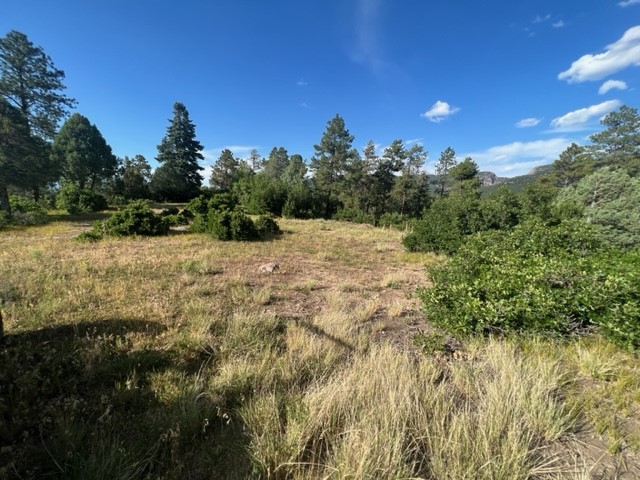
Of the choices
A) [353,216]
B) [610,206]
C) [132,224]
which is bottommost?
[353,216]

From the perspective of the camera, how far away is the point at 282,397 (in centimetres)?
240

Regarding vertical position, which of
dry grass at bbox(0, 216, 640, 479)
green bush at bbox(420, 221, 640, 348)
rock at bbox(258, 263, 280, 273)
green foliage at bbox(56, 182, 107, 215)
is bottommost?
rock at bbox(258, 263, 280, 273)

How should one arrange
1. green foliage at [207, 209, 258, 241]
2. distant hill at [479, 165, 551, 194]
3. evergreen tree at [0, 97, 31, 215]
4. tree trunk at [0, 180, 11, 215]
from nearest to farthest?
green foliage at [207, 209, 258, 241] → evergreen tree at [0, 97, 31, 215] → tree trunk at [0, 180, 11, 215] → distant hill at [479, 165, 551, 194]

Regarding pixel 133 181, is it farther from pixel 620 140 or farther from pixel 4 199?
pixel 620 140

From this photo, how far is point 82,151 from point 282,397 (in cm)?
3818

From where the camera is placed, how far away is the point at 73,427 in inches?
78.7

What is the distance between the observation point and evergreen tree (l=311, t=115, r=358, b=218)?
3391 centimetres

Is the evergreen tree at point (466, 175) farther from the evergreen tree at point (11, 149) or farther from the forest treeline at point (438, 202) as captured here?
the evergreen tree at point (11, 149)

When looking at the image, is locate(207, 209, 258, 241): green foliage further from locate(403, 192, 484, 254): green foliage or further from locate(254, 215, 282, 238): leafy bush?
locate(403, 192, 484, 254): green foliage

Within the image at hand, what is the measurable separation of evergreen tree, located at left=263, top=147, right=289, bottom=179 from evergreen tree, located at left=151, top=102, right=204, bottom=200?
15.1 metres

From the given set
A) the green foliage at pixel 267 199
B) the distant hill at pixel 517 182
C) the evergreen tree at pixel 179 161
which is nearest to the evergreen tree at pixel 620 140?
the distant hill at pixel 517 182

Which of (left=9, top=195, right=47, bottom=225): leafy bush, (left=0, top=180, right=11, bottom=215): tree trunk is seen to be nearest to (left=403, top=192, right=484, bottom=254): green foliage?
(left=9, top=195, right=47, bottom=225): leafy bush

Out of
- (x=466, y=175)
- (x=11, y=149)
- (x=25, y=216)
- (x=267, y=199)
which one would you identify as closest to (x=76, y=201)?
(x=11, y=149)

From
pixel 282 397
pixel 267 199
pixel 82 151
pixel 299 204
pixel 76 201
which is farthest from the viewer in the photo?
pixel 299 204
